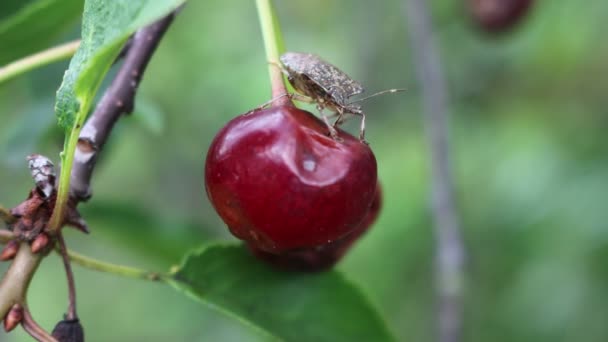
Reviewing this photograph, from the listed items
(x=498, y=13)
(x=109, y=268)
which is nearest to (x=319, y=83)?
(x=109, y=268)

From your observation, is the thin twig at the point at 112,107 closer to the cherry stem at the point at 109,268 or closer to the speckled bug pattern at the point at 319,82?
the cherry stem at the point at 109,268

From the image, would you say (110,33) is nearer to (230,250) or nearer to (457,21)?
(230,250)

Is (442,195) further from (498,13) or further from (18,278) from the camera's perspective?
(18,278)

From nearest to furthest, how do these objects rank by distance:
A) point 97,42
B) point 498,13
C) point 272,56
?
point 97,42 < point 272,56 < point 498,13

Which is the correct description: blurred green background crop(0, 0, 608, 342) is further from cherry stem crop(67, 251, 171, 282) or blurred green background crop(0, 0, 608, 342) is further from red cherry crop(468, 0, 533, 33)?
cherry stem crop(67, 251, 171, 282)

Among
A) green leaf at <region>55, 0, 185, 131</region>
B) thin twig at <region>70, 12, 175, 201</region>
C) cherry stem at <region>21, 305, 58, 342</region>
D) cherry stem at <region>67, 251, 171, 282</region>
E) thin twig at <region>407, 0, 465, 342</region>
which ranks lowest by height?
thin twig at <region>407, 0, 465, 342</region>

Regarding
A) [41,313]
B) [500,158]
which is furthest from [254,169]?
[41,313]

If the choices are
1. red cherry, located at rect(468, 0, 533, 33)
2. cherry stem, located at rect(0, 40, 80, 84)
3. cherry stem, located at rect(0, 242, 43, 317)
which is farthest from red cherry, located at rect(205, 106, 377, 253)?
red cherry, located at rect(468, 0, 533, 33)
